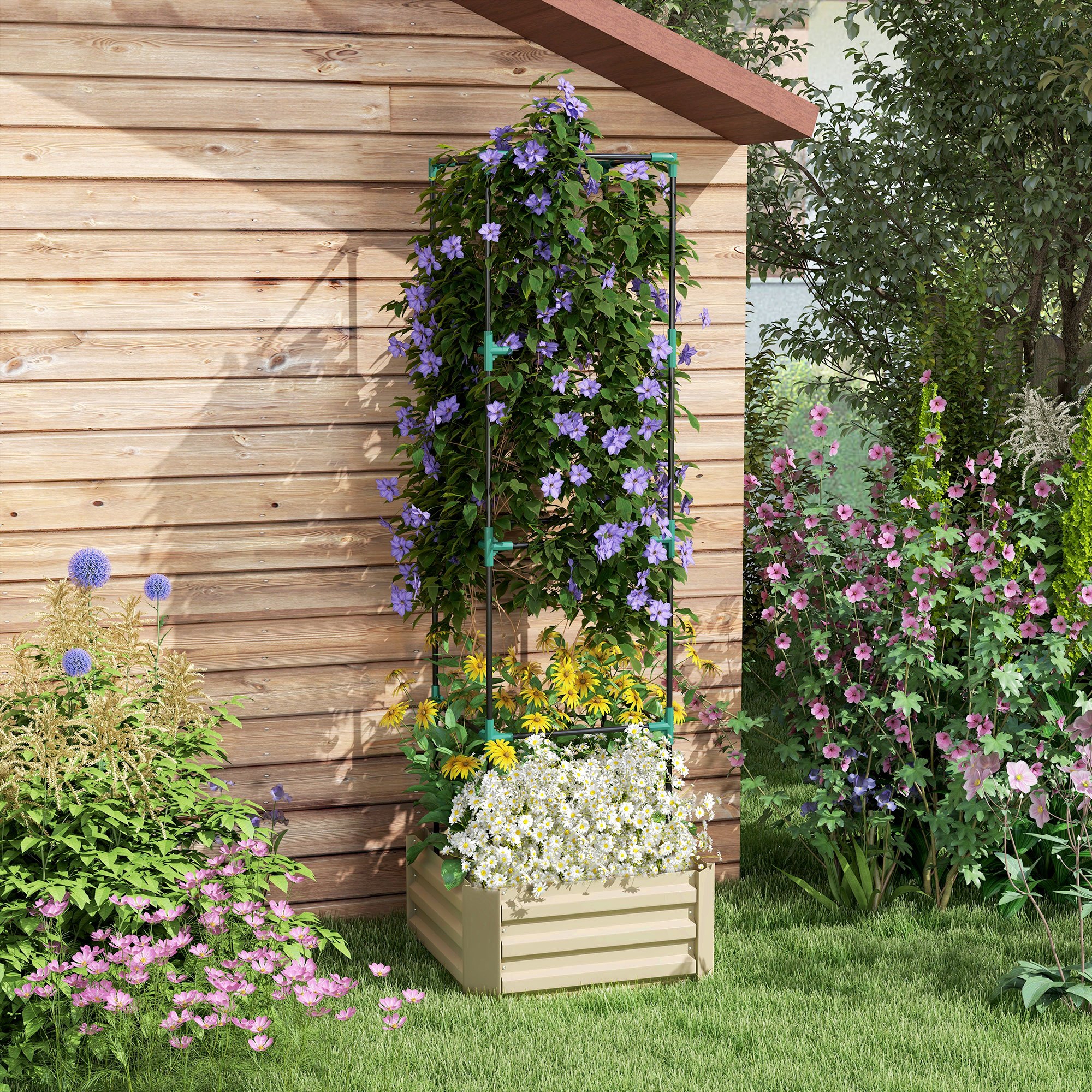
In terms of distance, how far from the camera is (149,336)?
12.4ft

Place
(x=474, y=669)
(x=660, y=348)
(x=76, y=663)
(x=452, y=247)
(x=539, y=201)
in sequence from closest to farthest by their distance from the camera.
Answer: (x=76, y=663) → (x=539, y=201) → (x=452, y=247) → (x=660, y=348) → (x=474, y=669)

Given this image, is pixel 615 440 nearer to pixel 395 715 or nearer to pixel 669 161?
pixel 669 161

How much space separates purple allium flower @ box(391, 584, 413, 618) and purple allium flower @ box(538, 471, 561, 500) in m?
0.59

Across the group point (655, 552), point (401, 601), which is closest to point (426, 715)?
point (401, 601)

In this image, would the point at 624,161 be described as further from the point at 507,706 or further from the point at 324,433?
the point at 507,706

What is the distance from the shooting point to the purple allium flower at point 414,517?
12.1 feet

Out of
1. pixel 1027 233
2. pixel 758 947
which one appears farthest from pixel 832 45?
pixel 758 947

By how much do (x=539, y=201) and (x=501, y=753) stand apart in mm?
1591

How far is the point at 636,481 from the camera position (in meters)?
3.62

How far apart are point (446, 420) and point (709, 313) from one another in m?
1.10

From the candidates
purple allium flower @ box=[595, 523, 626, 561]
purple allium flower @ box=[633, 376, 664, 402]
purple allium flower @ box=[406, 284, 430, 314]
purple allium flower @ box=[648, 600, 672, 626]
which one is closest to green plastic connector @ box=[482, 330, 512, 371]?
purple allium flower @ box=[406, 284, 430, 314]

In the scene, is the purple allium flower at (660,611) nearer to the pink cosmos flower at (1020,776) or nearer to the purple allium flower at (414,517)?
the purple allium flower at (414,517)

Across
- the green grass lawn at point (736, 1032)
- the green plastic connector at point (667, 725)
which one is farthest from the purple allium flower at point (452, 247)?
the green grass lawn at point (736, 1032)

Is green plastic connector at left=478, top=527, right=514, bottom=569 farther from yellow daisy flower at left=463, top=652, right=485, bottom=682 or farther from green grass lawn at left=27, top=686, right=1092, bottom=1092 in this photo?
green grass lawn at left=27, top=686, right=1092, bottom=1092
